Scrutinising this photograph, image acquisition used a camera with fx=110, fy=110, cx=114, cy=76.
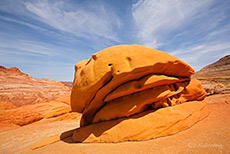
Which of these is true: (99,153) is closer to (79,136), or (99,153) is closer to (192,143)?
(79,136)

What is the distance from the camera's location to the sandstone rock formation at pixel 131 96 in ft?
11.0

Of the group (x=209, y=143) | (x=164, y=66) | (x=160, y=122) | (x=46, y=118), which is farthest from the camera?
(x=46, y=118)

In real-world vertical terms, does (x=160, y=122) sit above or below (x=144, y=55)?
below

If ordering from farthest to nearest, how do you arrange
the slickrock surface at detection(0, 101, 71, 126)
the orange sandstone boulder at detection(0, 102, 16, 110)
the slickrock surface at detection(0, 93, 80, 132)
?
1. the orange sandstone boulder at detection(0, 102, 16, 110)
2. the slickrock surface at detection(0, 101, 71, 126)
3. the slickrock surface at detection(0, 93, 80, 132)

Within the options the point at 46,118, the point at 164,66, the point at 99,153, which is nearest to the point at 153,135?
the point at 99,153

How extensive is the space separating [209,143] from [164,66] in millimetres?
2303

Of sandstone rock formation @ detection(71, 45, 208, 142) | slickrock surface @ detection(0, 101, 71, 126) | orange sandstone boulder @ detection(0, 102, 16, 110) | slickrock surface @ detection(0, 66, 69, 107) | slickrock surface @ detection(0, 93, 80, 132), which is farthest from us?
slickrock surface @ detection(0, 66, 69, 107)

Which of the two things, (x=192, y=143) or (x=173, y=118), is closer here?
(x=192, y=143)

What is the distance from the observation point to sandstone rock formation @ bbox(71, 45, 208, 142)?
11.0 feet

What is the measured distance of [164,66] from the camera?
12.4 feet

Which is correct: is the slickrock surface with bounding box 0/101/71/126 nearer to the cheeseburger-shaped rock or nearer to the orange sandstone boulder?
the orange sandstone boulder

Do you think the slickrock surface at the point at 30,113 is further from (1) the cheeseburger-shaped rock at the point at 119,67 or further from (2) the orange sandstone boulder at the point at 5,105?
(1) the cheeseburger-shaped rock at the point at 119,67

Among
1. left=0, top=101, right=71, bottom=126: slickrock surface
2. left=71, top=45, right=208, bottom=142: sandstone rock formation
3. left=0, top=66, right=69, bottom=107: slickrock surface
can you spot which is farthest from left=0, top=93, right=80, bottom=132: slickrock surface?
left=71, top=45, right=208, bottom=142: sandstone rock formation

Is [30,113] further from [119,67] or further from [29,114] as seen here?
[119,67]
